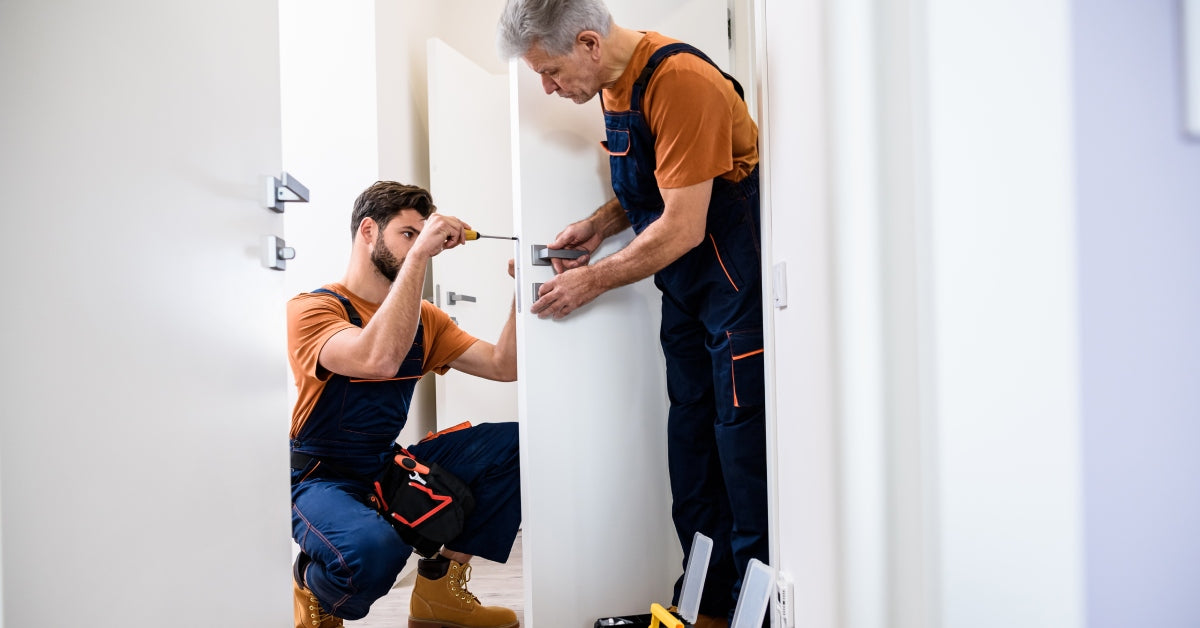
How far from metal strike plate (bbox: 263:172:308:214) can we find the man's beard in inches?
25.6

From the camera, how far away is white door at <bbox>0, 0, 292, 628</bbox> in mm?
681

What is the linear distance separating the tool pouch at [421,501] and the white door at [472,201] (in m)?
1.04

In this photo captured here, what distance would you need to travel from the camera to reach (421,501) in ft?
5.94

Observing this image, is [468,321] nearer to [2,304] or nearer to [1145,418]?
[2,304]

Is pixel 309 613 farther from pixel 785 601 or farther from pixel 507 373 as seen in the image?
pixel 785 601

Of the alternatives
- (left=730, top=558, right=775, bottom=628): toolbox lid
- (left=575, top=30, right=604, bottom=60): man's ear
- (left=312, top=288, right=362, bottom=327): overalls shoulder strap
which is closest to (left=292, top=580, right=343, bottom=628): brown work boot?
(left=312, top=288, right=362, bottom=327): overalls shoulder strap

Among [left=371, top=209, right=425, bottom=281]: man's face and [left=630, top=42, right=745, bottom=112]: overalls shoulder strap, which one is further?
[left=371, top=209, right=425, bottom=281]: man's face

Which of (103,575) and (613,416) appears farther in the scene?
(613,416)

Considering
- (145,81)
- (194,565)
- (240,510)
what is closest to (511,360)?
(240,510)

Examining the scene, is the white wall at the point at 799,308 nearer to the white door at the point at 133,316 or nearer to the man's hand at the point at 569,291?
the man's hand at the point at 569,291

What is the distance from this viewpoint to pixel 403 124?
115 inches

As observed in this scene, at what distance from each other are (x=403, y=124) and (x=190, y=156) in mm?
2052

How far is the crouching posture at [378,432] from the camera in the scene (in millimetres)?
1617

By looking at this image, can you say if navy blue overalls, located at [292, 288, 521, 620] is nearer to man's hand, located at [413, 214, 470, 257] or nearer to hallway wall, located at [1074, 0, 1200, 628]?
man's hand, located at [413, 214, 470, 257]
